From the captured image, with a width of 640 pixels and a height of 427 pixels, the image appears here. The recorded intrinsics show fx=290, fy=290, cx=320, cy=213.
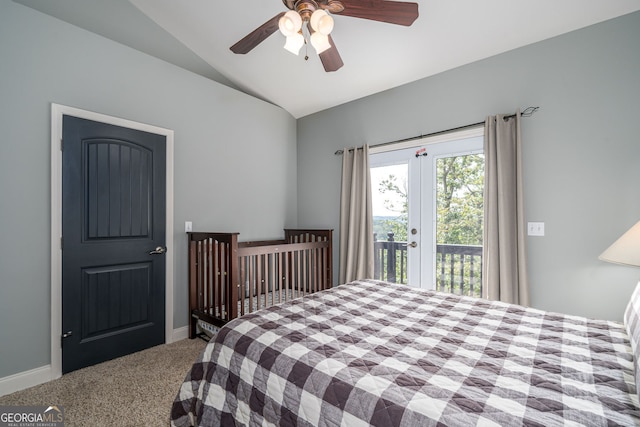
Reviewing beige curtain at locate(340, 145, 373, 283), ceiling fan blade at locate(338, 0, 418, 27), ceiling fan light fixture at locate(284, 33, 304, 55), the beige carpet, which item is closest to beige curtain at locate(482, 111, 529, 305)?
beige curtain at locate(340, 145, 373, 283)

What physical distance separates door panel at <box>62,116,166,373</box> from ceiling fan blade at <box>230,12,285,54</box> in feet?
4.33

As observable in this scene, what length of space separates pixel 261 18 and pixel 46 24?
157 cm

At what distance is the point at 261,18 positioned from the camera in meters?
2.42

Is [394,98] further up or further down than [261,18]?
further down

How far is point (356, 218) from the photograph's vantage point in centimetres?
337

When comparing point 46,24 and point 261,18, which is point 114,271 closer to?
point 46,24

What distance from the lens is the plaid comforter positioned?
31.3 inches

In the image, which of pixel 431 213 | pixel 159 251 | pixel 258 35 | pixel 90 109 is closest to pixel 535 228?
pixel 431 213

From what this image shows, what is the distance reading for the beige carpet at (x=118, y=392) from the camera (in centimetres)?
171

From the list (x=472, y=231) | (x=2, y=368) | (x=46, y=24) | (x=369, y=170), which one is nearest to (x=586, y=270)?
(x=472, y=231)

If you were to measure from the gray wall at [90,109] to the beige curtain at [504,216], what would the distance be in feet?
Answer: 8.09

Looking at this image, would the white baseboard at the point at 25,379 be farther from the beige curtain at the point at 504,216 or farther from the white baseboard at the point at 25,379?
the beige curtain at the point at 504,216

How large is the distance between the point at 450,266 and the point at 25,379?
11.3 ft

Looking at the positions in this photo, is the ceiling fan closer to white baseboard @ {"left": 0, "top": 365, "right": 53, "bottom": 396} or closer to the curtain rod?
the curtain rod
